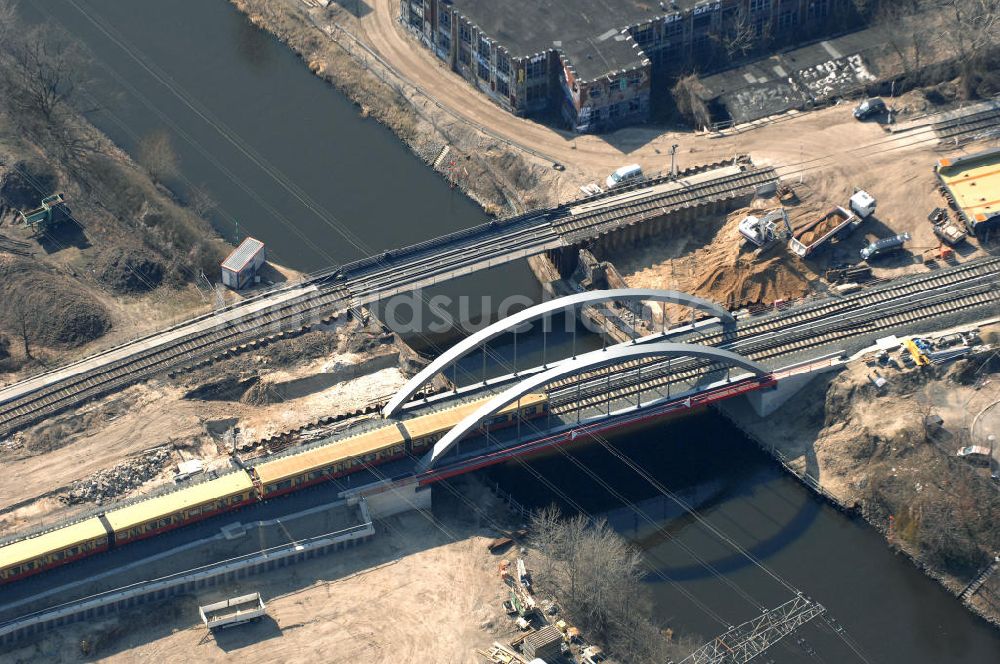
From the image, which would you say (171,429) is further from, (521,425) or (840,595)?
(840,595)

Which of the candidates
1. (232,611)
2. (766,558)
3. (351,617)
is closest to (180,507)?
(232,611)

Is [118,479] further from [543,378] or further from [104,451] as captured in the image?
[543,378]

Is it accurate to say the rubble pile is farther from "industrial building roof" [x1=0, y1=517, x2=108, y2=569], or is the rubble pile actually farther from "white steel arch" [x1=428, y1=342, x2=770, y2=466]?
"white steel arch" [x1=428, y1=342, x2=770, y2=466]

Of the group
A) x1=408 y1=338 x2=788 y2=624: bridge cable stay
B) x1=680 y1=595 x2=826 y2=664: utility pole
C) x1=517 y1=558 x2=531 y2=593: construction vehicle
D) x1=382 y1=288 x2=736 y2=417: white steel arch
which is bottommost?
x1=517 y1=558 x2=531 y2=593: construction vehicle

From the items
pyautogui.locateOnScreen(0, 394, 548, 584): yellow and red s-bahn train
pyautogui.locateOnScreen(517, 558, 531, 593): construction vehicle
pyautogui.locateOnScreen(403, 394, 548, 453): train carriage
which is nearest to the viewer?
pyautogui.locateOnScreen(0, 394, 548, 584): yellow and red s-bahn train

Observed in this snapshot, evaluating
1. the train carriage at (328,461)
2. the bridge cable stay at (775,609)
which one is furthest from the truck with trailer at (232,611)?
the bridge cable stay at (775,609)

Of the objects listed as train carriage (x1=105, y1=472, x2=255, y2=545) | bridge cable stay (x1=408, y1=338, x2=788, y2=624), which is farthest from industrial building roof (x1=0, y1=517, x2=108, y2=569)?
bridge cable stay (x1=408, y1=338, x2=788, y2=624)
